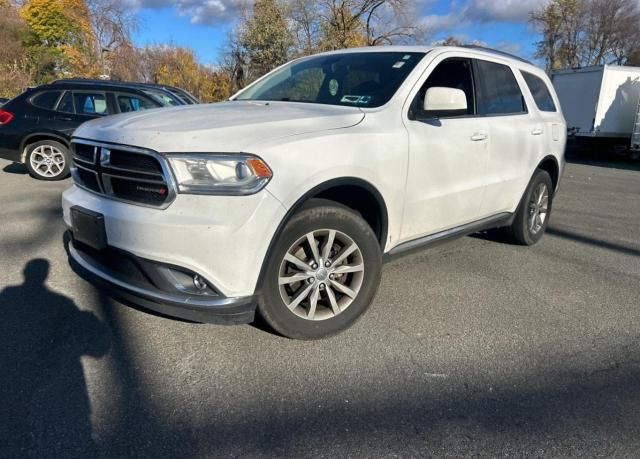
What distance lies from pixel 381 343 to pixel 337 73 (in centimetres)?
212

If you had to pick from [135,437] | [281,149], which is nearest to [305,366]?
[135,437]

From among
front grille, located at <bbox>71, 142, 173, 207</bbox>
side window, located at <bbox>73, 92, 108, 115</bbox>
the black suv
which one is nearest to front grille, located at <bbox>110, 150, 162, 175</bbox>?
front grille, located at <bbox>71, 142, 173, 207</bbox>

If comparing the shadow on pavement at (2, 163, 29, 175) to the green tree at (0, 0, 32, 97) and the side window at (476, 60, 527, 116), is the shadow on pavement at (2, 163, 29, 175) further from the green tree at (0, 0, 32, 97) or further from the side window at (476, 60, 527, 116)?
the green tree at (0, 0, 32, 97)

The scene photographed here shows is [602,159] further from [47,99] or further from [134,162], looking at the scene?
[134,162]

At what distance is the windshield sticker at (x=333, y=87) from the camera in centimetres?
353

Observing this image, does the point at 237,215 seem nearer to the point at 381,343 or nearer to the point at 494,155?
the point at 381,343

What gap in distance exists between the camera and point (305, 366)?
8.81ft

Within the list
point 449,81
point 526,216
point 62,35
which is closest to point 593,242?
point 526,216

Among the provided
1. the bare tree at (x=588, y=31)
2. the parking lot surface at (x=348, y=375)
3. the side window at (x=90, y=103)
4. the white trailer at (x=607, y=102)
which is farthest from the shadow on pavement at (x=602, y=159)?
the bare tree at (x=588, y=31)

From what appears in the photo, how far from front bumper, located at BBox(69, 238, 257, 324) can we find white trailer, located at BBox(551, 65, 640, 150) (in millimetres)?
15007

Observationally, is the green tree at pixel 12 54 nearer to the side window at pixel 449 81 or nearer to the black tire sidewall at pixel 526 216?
the side window at pixel 449 81

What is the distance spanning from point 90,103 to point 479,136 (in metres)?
6.97

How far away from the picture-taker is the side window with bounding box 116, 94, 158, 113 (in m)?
8.19

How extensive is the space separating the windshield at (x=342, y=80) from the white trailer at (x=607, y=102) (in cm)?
1316
